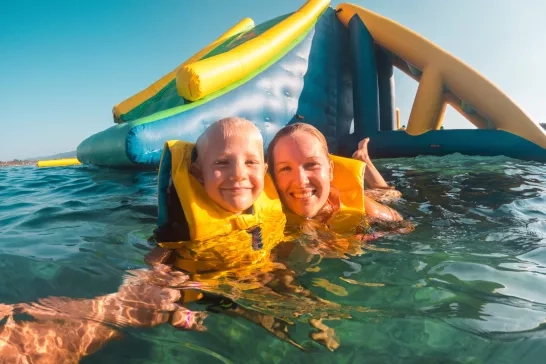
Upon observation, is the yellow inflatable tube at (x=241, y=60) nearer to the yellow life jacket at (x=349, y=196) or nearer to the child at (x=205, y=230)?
the yellow life jacket at (x=349, y=196)

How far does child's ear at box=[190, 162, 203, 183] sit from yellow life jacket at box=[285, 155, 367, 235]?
1.74ft

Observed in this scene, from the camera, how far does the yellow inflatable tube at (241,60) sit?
4.83 metres

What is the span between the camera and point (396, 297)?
60.0 inches

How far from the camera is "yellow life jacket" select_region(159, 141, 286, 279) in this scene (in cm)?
186

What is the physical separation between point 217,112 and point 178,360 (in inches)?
160

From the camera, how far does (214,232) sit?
198 cm

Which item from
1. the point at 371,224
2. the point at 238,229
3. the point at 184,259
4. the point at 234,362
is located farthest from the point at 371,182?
→ the point at 234,362

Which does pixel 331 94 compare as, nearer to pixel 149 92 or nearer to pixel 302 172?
pixel 149 92

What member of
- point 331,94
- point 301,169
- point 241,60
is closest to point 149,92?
point 241,60

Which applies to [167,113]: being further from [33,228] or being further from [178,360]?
[178,360]

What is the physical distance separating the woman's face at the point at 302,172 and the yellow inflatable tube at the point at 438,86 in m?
4.68

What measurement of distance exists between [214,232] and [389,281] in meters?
0.80

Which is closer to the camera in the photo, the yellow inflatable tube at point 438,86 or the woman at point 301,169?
the woman at point 301,169

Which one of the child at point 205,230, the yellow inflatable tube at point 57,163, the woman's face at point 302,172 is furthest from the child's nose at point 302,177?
the yellow inflatable tube at point 57,163
